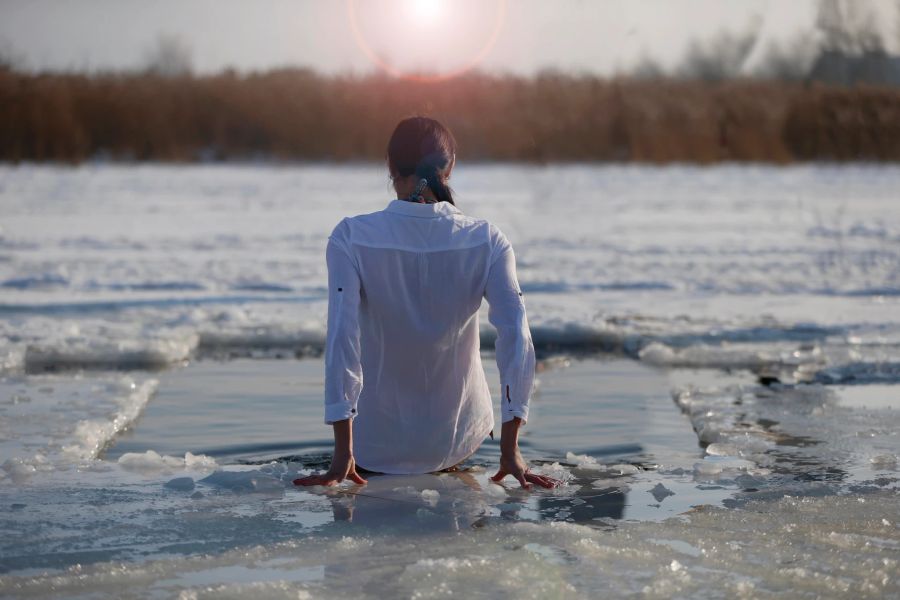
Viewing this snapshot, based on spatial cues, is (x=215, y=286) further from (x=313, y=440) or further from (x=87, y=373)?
(x=313, y=440)

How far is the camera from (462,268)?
3523mm

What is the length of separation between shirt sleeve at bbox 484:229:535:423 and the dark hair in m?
0.27

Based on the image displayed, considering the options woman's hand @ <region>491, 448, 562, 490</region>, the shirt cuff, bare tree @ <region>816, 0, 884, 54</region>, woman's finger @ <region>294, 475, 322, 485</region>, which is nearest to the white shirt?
the shirt cuff

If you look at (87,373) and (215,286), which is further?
(215,286)

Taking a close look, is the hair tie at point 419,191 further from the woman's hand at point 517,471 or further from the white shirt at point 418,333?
the woman's hand at point 517,471

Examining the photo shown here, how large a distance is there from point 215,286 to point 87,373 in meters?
3.52

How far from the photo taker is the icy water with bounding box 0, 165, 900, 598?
9.41 feet

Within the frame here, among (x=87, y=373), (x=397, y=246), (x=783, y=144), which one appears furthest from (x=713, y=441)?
(x=783, y=144)

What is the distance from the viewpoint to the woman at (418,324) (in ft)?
11.2

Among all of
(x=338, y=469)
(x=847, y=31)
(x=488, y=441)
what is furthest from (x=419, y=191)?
(x=847, y=31)

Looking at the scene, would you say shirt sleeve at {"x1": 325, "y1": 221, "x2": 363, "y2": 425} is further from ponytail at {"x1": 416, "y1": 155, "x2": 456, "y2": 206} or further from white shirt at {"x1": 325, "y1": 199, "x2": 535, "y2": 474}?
ponytail at {"x1": 416, "y1": 155, "x2": 456, "y2": 206}

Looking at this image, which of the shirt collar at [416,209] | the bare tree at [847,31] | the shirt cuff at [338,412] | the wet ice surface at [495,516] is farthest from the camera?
the bare tree at [847,31]

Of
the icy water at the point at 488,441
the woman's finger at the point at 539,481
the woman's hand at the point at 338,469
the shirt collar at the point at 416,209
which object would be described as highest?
the shirt collar at the point at 416,209

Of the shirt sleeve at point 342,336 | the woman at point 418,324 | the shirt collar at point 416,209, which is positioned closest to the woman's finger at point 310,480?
the woman at point 418,324
